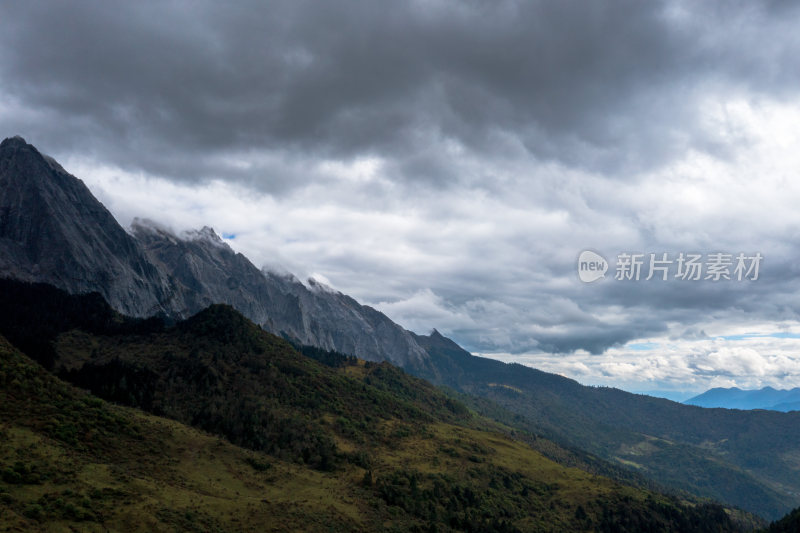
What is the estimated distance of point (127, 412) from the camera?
118 meters

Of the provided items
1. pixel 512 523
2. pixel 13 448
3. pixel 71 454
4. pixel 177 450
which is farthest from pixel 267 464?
pixel 512 523

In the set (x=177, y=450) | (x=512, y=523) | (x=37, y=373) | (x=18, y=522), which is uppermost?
(x=37, y=373)

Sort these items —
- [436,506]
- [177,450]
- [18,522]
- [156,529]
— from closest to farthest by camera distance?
[18,522], [156,529], [177,450], [436,506]

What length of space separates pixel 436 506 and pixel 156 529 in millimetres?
103715

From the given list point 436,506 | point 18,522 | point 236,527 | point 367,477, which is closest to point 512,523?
point 436,506

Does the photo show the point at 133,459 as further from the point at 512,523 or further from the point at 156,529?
the point at 512,523

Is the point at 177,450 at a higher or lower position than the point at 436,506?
higher

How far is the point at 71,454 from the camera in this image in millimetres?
80188

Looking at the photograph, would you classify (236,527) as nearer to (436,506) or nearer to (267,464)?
(267,464)

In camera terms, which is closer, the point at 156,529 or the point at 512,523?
the point at 156,529

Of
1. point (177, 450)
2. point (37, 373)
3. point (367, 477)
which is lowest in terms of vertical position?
point (367, 477)

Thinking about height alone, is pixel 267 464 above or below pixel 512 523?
above

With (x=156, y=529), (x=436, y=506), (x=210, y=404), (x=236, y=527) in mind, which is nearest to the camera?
(x=156, y=529)

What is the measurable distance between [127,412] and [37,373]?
83.6 ft
